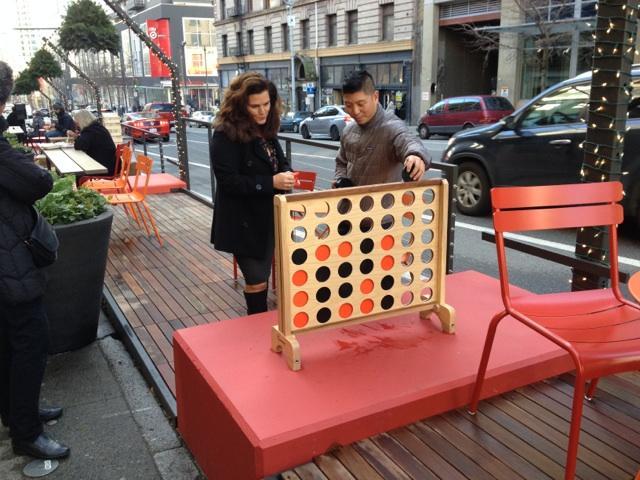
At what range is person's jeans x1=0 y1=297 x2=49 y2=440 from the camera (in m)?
2.62

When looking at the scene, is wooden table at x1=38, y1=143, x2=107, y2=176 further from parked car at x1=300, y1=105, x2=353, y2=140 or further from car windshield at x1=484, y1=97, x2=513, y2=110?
car windshield at x1=484, y1=97, x2=513, y2=110

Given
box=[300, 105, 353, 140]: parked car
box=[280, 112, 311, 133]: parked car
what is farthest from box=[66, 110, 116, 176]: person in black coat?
box=[280, 112, 311, 133]: parked car

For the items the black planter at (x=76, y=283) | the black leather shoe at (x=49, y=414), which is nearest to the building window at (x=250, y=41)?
the black planter at (x=76, y=283)

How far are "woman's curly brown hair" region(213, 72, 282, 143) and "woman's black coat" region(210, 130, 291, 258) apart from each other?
0.18 ft

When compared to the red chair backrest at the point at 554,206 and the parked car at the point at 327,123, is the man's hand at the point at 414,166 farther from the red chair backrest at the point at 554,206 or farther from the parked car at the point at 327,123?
the parked car at the point at 327,123

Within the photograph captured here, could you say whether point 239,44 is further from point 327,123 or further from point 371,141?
point 371,141

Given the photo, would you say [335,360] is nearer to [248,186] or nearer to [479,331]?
[479,331]

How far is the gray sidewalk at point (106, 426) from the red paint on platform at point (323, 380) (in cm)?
18

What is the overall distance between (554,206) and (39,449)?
262 centimetres

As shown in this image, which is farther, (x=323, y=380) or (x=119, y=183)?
(x=119, y=183)

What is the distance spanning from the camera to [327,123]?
25125 mm

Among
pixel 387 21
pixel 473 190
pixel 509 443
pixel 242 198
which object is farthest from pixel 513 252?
pixel 387 21

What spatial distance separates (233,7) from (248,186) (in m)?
52.0

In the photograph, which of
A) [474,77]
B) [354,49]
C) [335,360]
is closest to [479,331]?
[335,360]
